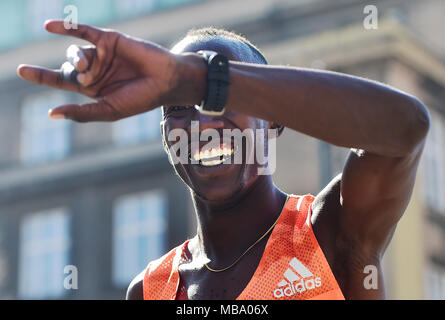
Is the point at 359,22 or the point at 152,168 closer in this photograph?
the point at 359,22

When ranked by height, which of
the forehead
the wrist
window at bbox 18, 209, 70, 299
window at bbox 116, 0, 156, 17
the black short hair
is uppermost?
window at bbox 116, 0, 156, 17

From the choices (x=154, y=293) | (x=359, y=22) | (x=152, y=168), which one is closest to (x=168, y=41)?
(x=152, y=168)

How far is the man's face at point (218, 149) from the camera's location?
354 centimetres

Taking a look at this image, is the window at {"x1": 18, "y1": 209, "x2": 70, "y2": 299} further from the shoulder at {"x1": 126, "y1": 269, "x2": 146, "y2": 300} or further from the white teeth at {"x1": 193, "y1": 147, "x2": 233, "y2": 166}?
the white teeth at {"x1": 193, "y1": 147, "x2": 233, "y2": 166}

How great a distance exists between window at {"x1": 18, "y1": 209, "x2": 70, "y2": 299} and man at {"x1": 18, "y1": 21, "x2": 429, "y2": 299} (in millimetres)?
23807

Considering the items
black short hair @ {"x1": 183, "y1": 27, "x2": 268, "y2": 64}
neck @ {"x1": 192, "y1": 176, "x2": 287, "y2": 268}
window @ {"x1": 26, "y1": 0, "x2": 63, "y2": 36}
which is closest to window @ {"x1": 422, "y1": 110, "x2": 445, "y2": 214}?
window @ {"x1": 26, "y1": 0, "x2": 63, "y2": 36}

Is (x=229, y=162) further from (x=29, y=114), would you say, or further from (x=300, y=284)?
(x=29, y=114)

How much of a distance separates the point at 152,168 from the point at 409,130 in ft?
77.4

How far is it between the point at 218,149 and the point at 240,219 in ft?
1.25

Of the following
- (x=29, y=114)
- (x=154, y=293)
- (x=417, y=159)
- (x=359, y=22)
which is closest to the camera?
(x=417, y=159)

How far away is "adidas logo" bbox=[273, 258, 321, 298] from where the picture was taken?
3.42 m

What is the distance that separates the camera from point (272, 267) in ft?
11.6

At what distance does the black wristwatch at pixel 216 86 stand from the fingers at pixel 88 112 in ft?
0.84
